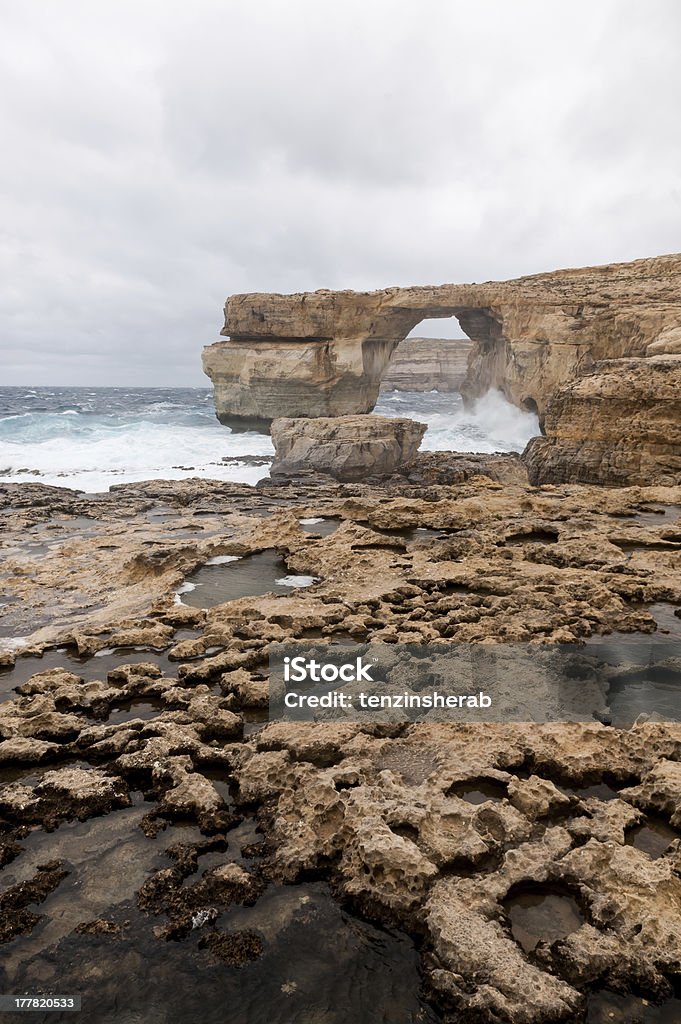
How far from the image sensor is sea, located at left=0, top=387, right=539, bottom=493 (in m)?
20.6

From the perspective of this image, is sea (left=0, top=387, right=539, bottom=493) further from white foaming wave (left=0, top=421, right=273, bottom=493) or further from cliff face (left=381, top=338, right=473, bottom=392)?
cliff face (left=381, top=338, right=473, bottom=392)

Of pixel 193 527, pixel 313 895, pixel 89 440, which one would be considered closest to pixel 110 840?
pixel 313 895

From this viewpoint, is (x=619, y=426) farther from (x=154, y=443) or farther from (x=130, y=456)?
(x=154, y=443)

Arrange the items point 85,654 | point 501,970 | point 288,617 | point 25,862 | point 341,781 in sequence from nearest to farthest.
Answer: point 501,970 < point 25,862 < point 341,781 < point 85,654 < point 288,617

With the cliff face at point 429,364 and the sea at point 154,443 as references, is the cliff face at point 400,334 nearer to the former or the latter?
the sea at point 154,443

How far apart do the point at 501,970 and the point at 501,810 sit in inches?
31.4

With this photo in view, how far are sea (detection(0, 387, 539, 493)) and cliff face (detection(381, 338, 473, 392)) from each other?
2186cm

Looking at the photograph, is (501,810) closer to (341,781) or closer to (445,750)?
(445,750)

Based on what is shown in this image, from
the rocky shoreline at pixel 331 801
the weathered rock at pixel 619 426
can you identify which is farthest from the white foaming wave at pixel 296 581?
the weathered rock at pixel 619 426

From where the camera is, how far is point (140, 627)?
5.23 m

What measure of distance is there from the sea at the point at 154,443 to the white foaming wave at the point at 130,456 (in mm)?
35

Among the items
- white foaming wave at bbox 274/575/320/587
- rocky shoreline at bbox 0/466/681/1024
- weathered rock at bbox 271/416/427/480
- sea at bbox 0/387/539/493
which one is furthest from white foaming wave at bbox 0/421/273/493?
rocky shoreline at bbox 0/466/681/1024

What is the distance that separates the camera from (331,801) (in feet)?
9.50

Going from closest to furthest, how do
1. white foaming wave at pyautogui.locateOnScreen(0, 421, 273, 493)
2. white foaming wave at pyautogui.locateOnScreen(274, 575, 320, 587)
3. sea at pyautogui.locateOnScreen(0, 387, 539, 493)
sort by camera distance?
white foaming wave at pyautogui.locateOnScreen(274, 575, 320, 587) < white foaming wave at pyautogui.locateOnScreen(0, 421, 273, 493) < sea at pyautogui.locateOnScreen(0, 387, 539, 493)
